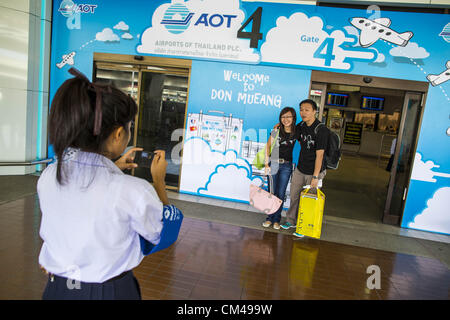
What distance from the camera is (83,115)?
3.45ft

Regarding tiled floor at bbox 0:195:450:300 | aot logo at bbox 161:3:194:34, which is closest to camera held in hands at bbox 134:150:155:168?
tiled floor at bbox 0:195:450:300

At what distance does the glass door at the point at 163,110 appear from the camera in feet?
19.3

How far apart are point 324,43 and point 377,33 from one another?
830 millimetres

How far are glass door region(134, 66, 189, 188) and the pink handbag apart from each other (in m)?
2.07

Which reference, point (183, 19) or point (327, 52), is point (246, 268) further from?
point (183, 19)

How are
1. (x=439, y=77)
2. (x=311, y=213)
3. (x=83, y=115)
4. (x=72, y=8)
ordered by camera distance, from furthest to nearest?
(x=72, y=8), (x=439, y=77), (x=311, y=213), (x=83, y=115)

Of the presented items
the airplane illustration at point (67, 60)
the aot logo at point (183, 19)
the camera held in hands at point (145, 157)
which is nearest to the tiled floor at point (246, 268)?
the camera held in hands at point (145, 157)

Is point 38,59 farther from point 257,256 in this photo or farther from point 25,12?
point 257,256

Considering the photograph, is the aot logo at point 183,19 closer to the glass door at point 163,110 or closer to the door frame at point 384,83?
the glass door at point 163,110

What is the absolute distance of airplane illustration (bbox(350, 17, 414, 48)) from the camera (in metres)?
4.89

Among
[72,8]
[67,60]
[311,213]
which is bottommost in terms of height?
[311,213]

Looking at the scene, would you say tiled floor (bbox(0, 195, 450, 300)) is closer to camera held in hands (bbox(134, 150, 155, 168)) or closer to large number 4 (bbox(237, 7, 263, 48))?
camera held in hands (bbox(134, 150, 155, 168))

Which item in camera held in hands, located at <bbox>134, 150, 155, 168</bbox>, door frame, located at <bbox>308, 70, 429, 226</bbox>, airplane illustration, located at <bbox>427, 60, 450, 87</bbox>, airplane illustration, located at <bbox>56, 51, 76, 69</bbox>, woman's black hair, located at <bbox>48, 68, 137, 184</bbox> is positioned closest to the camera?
woman's black hair, located at <bbox>48, 68, 137, 184</bbox>

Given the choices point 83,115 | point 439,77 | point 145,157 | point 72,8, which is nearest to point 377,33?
point 439,77
